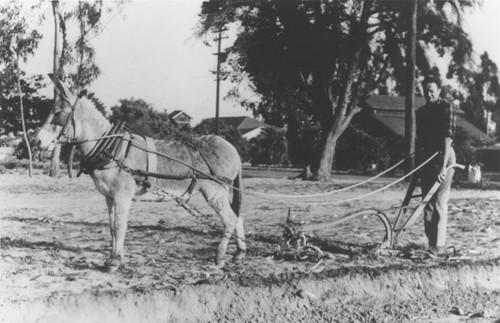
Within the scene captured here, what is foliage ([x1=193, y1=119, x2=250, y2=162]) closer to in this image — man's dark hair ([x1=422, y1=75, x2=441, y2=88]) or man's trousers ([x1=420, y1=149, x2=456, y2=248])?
man's dark hair ([x1=422, y1=75, x2=441, y2=88])

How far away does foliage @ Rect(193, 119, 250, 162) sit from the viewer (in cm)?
3378

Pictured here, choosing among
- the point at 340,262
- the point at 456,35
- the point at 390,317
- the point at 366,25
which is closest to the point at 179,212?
the point at 340,262

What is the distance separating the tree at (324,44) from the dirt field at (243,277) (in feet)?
46.3

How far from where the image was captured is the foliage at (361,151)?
33094 millimetres

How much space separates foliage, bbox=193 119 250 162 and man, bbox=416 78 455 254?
26564 mm

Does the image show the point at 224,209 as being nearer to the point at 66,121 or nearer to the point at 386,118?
the point at 66,121

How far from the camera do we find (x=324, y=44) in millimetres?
21969

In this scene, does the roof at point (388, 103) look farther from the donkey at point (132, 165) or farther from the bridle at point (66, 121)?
the bridle at point (66, 121)

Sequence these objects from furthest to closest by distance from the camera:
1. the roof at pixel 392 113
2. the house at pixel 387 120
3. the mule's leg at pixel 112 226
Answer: the roof at pixel 392 113, the house at pixel 387 120, the mule's leg at pixel 112 226

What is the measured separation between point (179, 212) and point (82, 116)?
19.2ft

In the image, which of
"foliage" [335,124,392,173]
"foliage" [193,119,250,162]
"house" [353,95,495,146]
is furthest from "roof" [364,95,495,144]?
"foliage" [193,119,250,162]

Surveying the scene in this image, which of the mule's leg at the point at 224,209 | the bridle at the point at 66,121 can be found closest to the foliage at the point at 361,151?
the mule's leg at the point at 224,209

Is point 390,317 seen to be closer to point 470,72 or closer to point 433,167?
point 433,167

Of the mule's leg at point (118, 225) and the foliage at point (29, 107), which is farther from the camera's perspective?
the foliage at point (29, 107)
